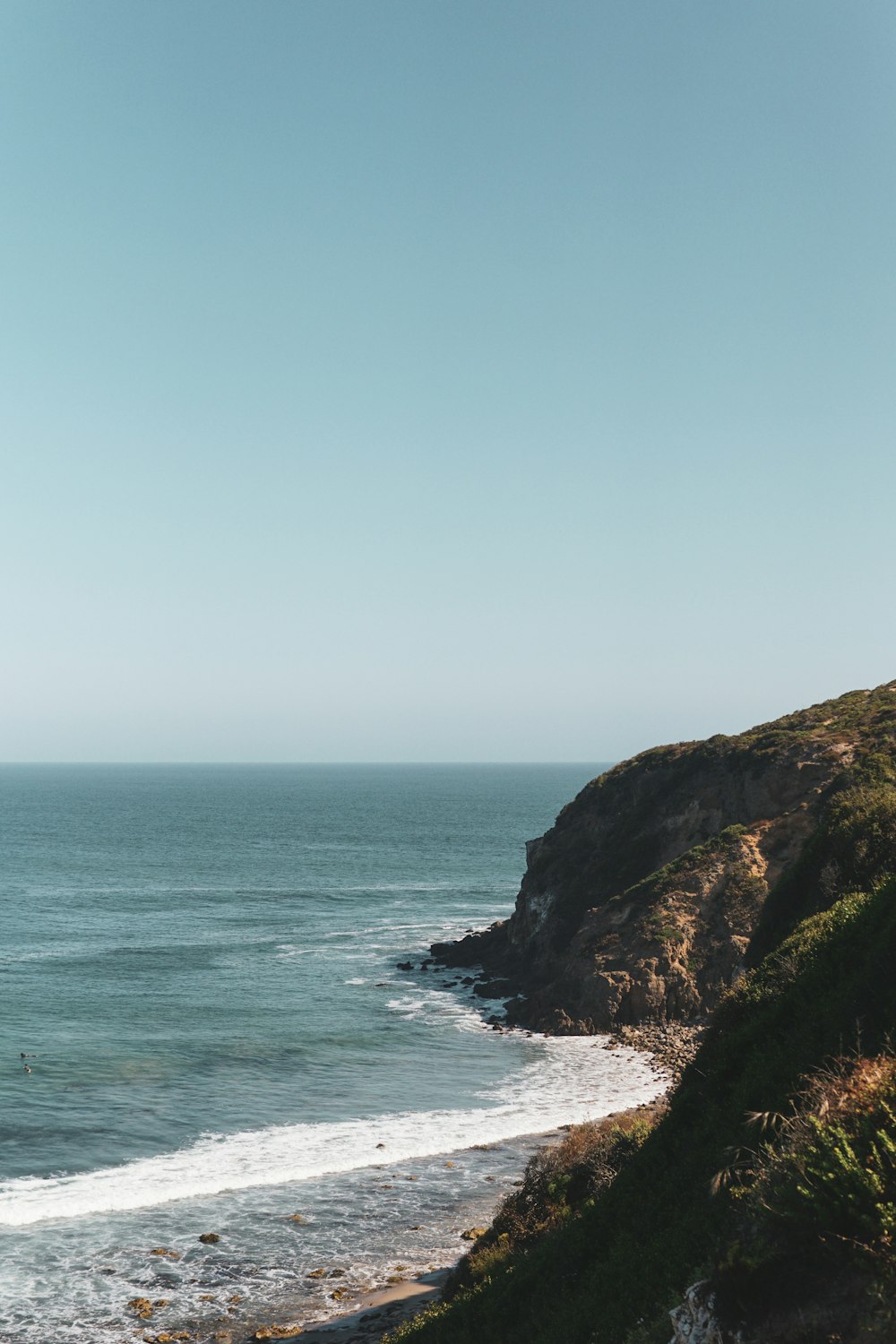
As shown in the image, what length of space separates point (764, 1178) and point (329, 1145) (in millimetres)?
29309

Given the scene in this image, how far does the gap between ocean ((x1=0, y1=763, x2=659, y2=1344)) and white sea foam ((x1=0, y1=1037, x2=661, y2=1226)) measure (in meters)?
0.11

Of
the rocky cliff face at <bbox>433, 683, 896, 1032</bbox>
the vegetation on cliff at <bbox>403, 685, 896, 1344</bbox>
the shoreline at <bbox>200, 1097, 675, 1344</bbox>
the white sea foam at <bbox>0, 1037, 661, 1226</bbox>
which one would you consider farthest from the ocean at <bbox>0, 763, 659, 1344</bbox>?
the vegetation on cliff at <bbox>403, 685, 896, 1344</bbox>

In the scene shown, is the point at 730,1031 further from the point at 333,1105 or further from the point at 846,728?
the point at 846,728

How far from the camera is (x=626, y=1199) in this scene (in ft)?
58.4

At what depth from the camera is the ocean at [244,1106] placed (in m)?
27.7

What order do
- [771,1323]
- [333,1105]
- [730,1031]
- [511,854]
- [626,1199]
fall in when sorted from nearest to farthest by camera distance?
[771,1323], [626,1199], [730,1031], [333,1105], [511,854]

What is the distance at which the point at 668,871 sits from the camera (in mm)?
60875

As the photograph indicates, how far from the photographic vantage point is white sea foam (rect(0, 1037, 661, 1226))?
107 ft

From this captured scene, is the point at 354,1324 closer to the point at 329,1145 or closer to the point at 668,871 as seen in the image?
the point at 329,1145

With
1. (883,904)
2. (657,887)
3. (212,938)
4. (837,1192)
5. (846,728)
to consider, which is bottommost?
(212,938)

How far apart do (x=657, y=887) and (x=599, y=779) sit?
19.4m

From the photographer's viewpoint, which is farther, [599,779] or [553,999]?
[599,779]

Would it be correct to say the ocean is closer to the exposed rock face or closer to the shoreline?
the shoreline

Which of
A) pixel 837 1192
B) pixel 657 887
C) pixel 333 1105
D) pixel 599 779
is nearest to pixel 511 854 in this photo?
pixel 599 779
